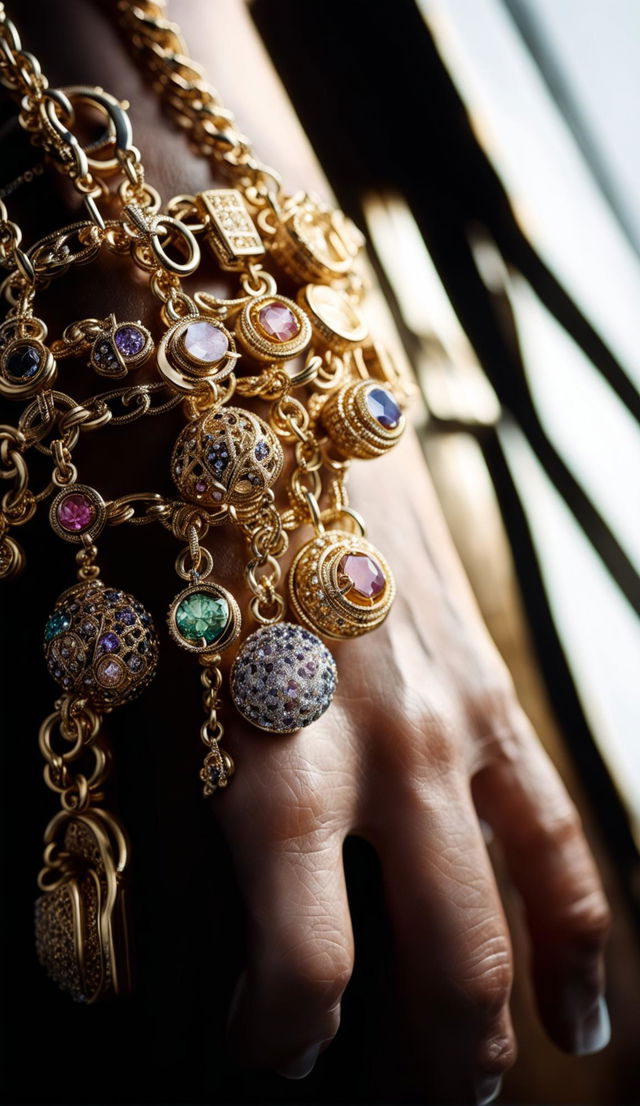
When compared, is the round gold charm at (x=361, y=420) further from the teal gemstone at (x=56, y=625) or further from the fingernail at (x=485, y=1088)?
the fingernail at (x=485, y=1088)

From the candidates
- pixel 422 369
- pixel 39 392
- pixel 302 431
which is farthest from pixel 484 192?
pixel 39 392

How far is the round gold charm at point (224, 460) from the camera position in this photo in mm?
541

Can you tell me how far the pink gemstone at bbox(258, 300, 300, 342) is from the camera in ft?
1.94

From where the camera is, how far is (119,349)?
22.2 inches

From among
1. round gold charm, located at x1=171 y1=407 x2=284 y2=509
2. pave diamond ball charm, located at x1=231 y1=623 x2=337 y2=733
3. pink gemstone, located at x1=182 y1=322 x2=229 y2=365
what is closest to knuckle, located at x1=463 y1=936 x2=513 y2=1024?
pave diamond ball charm, located at x1=231 y1=623 x2=337 y2=733

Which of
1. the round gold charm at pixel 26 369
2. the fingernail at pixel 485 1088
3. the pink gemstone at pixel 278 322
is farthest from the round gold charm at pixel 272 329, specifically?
the fingernail at pixel 485 1088

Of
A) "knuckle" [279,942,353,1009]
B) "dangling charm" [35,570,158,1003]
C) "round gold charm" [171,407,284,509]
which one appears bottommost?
"knuckle" [279,942,353,1009]

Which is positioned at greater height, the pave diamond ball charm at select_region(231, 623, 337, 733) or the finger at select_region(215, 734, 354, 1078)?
the pave diamond ball charm at select_region(231, 623, 337, 733)

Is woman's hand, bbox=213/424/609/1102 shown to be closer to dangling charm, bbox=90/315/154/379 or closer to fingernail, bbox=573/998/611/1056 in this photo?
fingernail, bbox=573/998/611/1056

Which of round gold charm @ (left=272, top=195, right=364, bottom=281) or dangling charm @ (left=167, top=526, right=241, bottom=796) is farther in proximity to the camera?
round gold charm @ (left=272, top=195, right=364, bottom=281)

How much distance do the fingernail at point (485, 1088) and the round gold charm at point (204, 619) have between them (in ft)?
1.30

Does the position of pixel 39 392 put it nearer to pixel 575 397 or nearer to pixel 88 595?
pixel 88 595

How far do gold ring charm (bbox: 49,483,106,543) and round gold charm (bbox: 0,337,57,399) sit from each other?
8cm

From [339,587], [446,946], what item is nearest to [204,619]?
[339,587]
